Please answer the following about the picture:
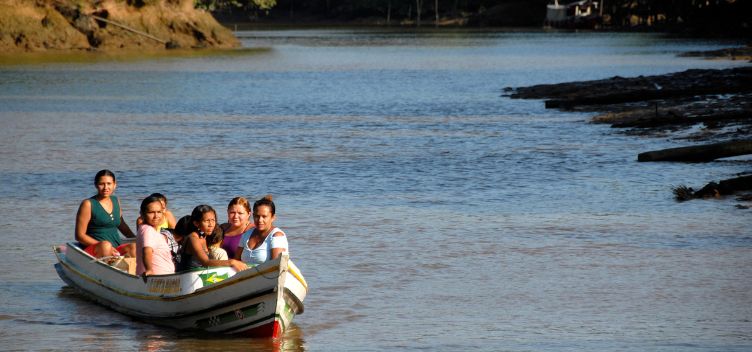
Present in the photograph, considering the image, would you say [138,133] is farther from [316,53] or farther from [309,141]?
[316,53]

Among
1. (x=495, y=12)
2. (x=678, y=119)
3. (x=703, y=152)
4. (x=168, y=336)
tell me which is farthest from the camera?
(x=495, y=12)

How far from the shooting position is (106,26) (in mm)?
80750

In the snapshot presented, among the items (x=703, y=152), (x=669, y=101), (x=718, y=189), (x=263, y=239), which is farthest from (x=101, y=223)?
(x=669, y=101)

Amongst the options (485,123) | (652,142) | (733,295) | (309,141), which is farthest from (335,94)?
(733,295)

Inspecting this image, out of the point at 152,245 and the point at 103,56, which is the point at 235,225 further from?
the point at 103,56

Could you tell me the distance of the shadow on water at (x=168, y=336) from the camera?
12.1 metres

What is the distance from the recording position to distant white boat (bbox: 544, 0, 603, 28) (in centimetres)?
14138

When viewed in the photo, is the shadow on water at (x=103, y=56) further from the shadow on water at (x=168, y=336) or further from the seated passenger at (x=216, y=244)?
the seated passenger at (x=216, y=244)

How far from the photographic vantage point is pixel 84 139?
106 feet

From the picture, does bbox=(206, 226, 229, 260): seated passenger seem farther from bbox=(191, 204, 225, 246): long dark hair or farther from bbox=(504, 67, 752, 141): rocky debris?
bbox=(504, 67, 752, 141): rocky debris

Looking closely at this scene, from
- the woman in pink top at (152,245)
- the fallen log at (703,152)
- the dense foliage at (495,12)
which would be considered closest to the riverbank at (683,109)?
the fallen log at (703,152)

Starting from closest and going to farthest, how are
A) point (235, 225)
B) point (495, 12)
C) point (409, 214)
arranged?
1. point (235, 225)
2. point (409, 214)
3. point (495, 12)

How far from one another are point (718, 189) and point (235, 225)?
10833 mm

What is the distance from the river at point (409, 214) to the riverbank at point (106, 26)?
28203mm
